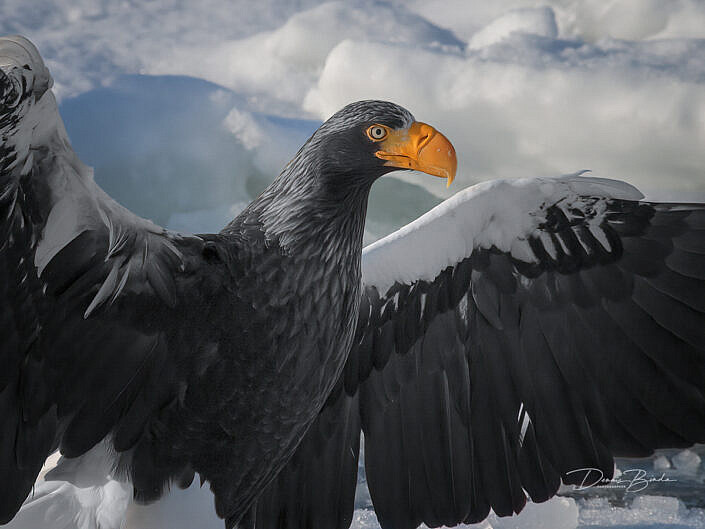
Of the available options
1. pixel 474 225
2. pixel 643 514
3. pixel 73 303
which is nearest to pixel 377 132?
pixel 474 225

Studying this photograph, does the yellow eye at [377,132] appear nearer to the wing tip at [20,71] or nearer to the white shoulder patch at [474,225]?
the white shoulder patch at [474,225]

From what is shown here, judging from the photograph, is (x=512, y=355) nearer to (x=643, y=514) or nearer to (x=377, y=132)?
(x=377, y=132)

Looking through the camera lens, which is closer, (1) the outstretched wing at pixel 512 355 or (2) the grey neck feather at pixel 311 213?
(2) the grey neck feather at pixel 311 213

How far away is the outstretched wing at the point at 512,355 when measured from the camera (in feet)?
4.60

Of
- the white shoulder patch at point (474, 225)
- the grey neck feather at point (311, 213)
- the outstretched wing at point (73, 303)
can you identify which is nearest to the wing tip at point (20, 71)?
the outstretched wing at point (73, 303)

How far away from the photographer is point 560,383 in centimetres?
149

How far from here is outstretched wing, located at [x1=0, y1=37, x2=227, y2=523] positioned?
87 cm

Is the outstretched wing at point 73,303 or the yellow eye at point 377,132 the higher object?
the yellow eye at point 377,132

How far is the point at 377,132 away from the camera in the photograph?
1238 millimetres

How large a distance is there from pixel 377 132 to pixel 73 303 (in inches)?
23.2

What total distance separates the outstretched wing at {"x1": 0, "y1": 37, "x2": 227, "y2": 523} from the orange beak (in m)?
0.37

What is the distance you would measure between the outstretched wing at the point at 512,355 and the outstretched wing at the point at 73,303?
0.49 meters
